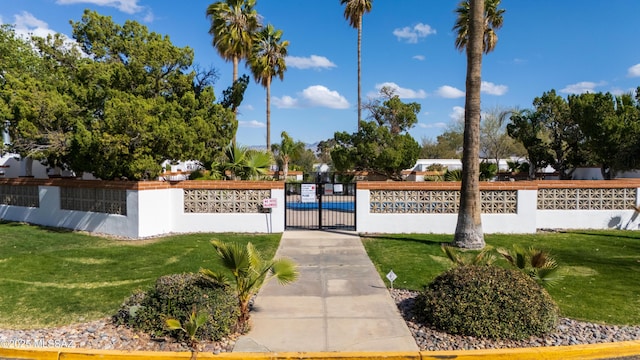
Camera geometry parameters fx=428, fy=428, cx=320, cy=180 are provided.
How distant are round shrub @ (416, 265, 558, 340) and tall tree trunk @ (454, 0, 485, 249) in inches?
210

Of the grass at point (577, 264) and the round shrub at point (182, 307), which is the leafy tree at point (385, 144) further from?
the round shrub at point (182, 307)

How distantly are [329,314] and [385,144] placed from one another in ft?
57.4

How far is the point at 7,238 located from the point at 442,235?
13.2 meters

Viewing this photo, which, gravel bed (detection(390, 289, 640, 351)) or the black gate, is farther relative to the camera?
the black gate

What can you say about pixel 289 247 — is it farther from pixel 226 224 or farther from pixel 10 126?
pixel 10 126

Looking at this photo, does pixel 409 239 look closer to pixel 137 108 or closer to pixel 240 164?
pixel 240 164

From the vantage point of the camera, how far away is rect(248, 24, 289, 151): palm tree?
100 feet

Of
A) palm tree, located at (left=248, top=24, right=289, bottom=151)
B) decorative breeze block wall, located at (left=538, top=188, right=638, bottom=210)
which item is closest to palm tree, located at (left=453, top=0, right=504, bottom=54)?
palm tree, located at (left=248, top=24, right=289, bottom=151)

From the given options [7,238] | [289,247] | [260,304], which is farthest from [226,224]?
[260,304]

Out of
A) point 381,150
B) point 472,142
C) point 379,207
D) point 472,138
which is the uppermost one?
point 381,150

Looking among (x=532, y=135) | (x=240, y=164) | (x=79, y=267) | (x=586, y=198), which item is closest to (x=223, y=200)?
(x=240, y=164)

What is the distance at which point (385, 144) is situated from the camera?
2322 cm

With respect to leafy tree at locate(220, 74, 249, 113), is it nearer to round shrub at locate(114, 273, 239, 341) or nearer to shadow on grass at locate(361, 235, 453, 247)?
shadow on grass at locate(361, 235, 453, 247)

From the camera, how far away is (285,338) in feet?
18.4
